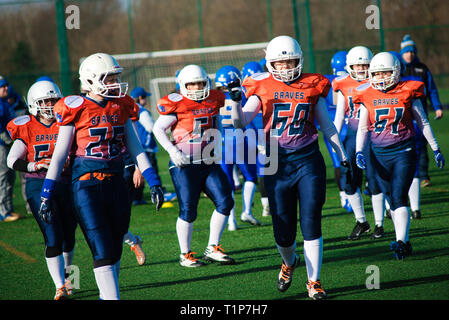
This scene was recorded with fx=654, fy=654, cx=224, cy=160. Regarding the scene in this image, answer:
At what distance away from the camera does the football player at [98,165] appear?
14.0 ft

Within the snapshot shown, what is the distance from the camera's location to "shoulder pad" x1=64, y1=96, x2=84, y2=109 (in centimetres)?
433

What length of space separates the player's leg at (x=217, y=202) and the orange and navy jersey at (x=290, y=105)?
1.34 metres

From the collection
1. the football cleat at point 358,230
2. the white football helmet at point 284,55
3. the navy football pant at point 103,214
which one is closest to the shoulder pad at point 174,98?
the white football helmet at point 284,55

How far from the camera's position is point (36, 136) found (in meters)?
5.28

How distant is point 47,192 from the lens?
14.6 ft

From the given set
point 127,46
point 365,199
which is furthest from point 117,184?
point 127,46

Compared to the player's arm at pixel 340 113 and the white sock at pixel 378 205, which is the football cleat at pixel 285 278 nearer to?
the white sock at pixel 378 205

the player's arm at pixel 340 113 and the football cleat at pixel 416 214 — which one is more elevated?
the player's arm at pixel 340 113

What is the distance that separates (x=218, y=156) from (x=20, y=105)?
462 cm

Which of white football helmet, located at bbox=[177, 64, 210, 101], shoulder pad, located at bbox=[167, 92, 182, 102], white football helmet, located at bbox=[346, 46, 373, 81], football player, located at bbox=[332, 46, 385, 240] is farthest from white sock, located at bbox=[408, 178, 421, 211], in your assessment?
shoulder pad, located at bbox=[167, 92, 182, 102]

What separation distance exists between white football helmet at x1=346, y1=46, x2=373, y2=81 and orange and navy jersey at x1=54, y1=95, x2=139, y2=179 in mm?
3458

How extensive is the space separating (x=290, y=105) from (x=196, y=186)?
1.63m

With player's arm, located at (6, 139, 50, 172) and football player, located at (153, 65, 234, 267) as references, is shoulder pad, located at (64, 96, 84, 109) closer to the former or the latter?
player's arm, located at (6, 139, 50, 172)

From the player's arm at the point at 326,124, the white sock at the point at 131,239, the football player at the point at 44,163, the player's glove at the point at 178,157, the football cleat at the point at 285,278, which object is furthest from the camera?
the white sock at the point at 131,239
